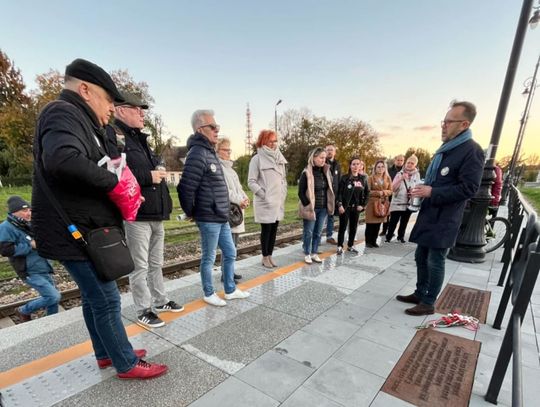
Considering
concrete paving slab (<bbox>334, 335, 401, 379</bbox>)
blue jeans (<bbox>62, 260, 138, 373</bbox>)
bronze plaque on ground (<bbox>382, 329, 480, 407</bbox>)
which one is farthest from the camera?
concrete paving slab (<bbox>334, 335, 401, 379</bbox>)

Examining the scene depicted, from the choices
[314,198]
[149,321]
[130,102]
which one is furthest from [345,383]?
[314,198]

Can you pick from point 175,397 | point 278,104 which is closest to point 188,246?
point 175,397

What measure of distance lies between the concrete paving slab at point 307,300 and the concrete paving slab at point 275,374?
2.66 feet

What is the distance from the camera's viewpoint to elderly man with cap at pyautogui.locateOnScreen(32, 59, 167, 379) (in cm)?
165

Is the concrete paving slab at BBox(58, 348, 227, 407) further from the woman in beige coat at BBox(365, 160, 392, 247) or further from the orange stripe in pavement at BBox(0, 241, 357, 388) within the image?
the woman in beige coat at BBox(365, 160, 392, 247)

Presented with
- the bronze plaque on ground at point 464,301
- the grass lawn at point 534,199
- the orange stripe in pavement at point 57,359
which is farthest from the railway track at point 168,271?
the grass lawn at point 534,199

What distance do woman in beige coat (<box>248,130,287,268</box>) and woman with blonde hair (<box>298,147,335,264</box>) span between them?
0.48 meters

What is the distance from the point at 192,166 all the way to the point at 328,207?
9.94ft

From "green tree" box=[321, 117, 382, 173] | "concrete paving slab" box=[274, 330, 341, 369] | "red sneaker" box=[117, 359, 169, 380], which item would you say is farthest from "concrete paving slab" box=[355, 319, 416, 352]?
"green tree" box=[321, 117, 382, 173]

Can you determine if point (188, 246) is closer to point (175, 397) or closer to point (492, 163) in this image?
point (175, 397)

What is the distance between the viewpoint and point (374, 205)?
608cm

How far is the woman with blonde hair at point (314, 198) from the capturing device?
4.93 meters

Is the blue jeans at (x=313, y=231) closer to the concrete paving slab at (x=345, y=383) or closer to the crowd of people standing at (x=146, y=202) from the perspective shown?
the crowd of people standing at (x=146, y=202)

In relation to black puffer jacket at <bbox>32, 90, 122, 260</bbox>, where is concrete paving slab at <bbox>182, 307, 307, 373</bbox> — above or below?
below
